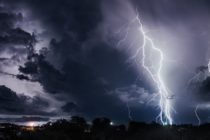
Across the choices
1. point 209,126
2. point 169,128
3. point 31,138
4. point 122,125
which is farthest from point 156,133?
point 31,138

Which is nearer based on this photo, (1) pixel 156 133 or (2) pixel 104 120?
(1) pixel 156 133

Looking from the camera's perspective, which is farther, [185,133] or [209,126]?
[209,126]

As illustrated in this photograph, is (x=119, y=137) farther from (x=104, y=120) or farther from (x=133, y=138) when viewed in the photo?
(x=104, y=120)

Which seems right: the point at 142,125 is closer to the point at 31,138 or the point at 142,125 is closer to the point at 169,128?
the point at 169,128

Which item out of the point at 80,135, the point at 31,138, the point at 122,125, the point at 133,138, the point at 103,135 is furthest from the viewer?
the point at 122,125

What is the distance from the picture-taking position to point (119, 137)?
61469mm

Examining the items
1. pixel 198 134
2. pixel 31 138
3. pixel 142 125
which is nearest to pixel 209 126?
pixel 198 134

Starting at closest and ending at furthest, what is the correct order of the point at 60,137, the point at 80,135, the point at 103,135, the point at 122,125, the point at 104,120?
1. the point at 60,137
2. the point at 80,135
3. the point at 103,135
4. the point at 122,125
5. the point at 104,120

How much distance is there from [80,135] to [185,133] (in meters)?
15.4

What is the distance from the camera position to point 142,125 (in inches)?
2717

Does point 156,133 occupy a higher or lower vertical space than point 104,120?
lower

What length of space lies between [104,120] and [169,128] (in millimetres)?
32787

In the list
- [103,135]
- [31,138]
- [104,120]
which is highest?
[104,120]

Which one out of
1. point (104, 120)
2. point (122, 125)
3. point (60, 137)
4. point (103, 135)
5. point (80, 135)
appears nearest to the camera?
point (60, 137)
